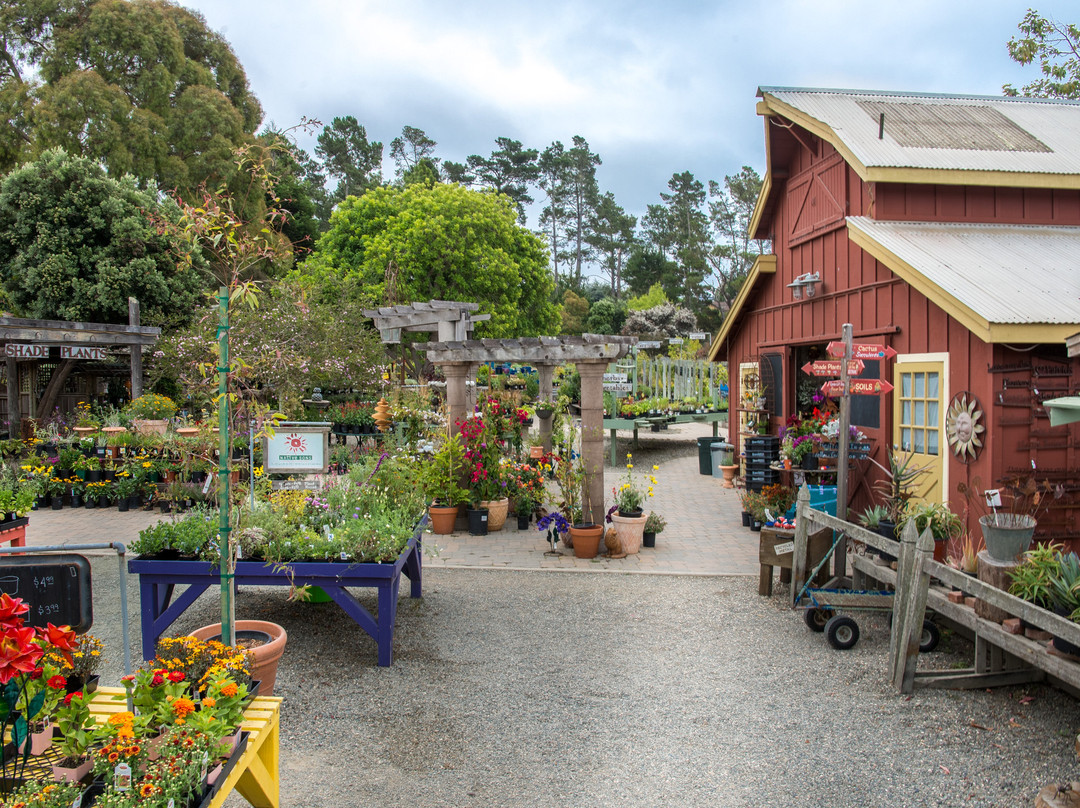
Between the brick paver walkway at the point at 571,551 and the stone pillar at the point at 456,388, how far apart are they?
1583 millimetres

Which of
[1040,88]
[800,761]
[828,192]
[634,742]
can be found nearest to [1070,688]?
[800,761]

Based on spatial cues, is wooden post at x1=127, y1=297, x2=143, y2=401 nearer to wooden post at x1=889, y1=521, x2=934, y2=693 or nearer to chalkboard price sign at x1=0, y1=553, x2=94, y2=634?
chalkboard price sign at x1=0, y1=553, x2=94, y2=634

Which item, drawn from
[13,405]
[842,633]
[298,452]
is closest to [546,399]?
[298,452]

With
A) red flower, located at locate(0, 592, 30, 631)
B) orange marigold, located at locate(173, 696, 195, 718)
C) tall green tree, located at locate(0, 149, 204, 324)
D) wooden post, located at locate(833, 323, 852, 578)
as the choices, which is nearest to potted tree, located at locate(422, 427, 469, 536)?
wooden post, located at locate(833, 323, 852, 578)

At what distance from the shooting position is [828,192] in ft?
32.2

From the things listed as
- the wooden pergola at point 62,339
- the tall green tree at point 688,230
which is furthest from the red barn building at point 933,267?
the tall green tree at point 688,230

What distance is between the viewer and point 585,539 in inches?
328

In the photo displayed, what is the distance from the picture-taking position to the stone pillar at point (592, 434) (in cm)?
852

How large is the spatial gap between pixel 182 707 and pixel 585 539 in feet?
19.1

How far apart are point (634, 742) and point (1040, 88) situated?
19.6m

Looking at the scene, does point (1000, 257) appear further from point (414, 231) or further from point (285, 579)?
point (414, 231)

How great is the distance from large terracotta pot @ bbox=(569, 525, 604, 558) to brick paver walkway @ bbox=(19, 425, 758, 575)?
0.09 m

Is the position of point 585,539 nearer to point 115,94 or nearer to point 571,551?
point 571,551

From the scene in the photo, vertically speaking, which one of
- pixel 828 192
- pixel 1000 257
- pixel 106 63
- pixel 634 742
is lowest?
pixel 634 742
